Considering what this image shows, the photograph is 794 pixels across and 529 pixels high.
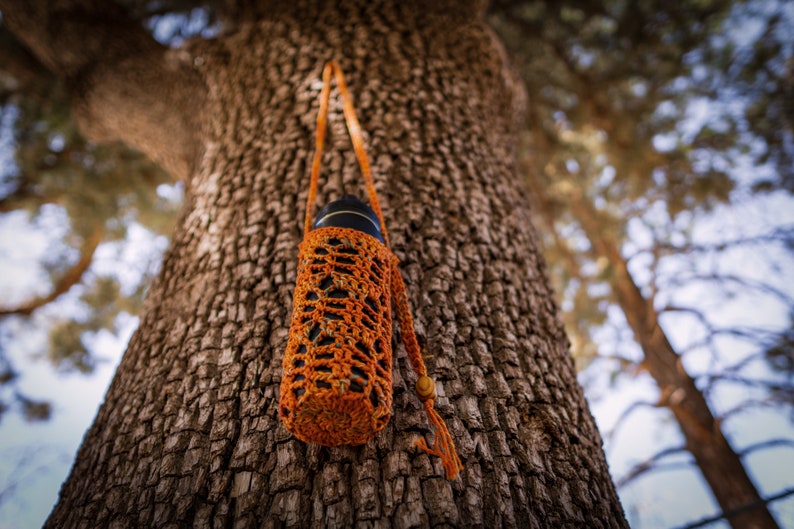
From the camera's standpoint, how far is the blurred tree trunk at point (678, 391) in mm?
3314

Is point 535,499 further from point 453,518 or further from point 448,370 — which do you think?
point 448,370

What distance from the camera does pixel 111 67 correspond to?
2.47 meters

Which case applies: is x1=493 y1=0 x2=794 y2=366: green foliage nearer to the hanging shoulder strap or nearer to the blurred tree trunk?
the blurred tree trunk

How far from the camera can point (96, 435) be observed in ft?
3.43

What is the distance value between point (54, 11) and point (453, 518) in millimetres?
3588

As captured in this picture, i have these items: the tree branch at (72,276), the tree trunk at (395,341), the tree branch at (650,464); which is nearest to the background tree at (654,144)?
the tree branch at (650,464)

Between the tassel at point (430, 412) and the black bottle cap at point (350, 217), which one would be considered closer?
the tassel at point (430, 412)

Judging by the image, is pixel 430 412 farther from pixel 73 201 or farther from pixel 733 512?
pixel 73 201

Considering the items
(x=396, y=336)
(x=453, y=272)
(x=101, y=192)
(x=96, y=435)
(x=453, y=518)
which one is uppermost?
(x=101, y=192)

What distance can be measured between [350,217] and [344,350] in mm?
323

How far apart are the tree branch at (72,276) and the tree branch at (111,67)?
90.1 inches

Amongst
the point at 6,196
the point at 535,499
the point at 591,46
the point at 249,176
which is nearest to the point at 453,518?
the point at 535,499

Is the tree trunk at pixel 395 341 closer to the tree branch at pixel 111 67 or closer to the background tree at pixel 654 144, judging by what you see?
the tree branch at pixel 111 67

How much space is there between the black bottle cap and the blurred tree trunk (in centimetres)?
333
